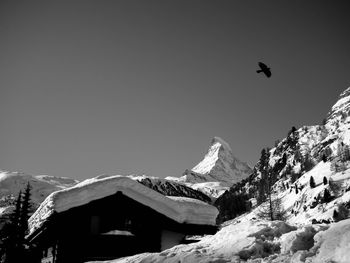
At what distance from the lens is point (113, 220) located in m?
14.8

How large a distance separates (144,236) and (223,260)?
922cm

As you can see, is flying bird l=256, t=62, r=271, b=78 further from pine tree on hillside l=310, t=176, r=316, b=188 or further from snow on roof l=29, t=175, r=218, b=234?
pine tree on hillside l=310, t=176, r=316, b=188

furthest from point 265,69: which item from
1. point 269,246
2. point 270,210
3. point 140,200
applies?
point 270,210

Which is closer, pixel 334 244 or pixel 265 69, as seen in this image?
pixel 334 244

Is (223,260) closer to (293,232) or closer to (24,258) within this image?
(293,232)

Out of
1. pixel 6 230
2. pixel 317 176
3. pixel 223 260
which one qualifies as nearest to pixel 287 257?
pixel 223 260

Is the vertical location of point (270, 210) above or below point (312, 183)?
below

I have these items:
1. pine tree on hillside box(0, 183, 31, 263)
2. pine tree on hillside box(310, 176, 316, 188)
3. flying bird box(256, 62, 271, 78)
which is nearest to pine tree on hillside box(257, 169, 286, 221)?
flying bird box(256, 62, 271, 78)

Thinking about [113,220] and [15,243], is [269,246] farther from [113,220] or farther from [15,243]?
[15,243]

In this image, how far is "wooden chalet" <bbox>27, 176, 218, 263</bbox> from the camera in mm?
13516

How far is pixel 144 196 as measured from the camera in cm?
1467

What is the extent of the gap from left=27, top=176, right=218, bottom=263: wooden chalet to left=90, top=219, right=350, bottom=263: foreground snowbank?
635cm

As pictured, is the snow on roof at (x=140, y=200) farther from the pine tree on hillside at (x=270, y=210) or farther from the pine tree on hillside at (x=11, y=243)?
the pine tree on hillside at (x=270, y=210)

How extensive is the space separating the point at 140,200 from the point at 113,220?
48.8 inches
